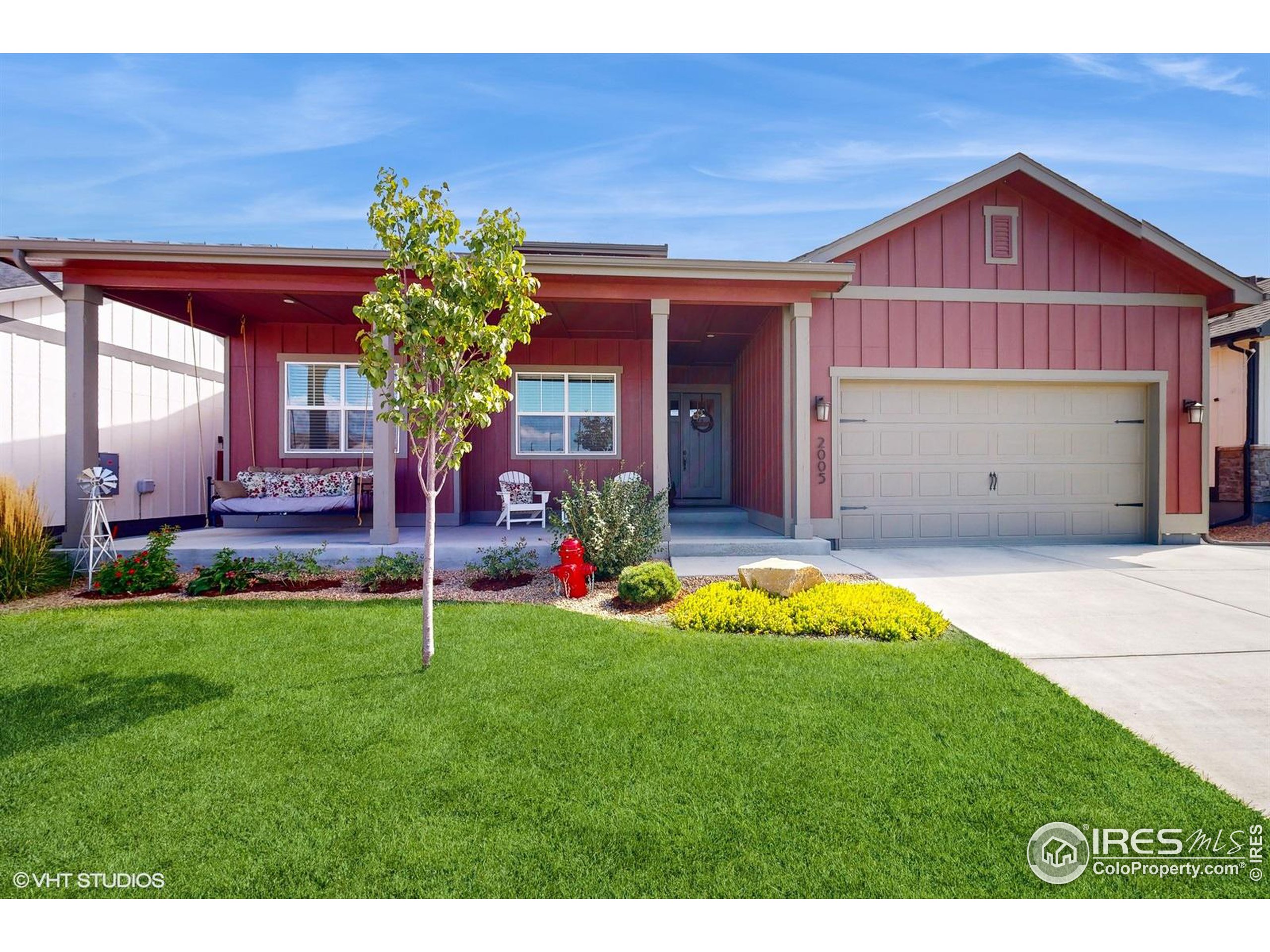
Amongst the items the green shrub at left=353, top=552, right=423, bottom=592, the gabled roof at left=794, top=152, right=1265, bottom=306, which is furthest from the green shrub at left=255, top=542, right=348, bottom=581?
the gabled roof at left=794, top=152, right=1265, bottom=306

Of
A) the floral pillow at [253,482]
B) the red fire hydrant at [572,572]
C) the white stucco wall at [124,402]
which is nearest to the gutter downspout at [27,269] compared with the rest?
the white stucco wall at [124,402]

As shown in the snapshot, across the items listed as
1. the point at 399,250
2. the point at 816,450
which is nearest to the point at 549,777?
the point at 399,250

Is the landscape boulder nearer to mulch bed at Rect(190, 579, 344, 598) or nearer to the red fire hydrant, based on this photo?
the red fire hydrant

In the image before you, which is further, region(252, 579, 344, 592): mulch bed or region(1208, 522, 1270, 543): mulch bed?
region(1208, 522, 1270, 543): mulch bed

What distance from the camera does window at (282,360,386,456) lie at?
8734 mm

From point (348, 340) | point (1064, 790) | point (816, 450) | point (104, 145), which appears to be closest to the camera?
point (1064, 790)

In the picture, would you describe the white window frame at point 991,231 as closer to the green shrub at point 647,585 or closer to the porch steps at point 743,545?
the porch steps at point 743,545

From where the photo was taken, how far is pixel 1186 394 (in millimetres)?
7883

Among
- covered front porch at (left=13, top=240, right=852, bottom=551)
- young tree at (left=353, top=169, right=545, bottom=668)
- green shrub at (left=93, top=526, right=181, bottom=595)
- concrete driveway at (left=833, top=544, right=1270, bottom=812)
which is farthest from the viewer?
covered front porch at (left=13, top=240, right=852, bottom=551)

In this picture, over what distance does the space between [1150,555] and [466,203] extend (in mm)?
8233

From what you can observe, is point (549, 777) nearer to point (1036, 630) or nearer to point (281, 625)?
point (281, 625)

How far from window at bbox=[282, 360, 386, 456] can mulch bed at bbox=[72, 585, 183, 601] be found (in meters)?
3.58

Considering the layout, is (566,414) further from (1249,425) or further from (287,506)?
(1249,425)

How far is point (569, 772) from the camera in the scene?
2406 mm
